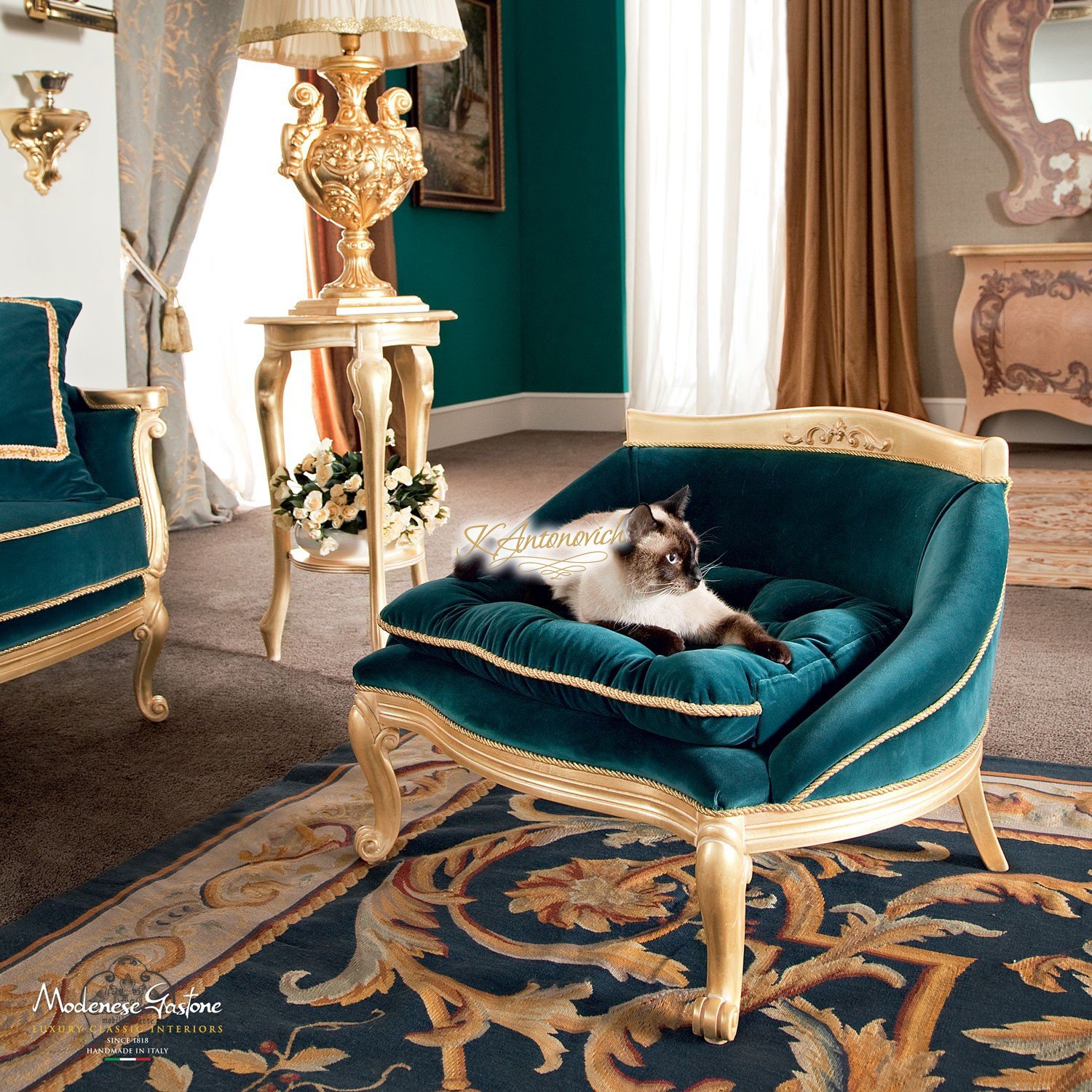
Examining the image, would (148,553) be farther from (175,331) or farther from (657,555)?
(175,331)

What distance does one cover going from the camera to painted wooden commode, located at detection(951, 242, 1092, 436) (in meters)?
5.18

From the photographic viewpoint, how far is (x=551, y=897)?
1.78 meters

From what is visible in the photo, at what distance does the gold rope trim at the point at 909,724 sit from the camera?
139 cm

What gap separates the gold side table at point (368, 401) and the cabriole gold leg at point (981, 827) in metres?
1.54

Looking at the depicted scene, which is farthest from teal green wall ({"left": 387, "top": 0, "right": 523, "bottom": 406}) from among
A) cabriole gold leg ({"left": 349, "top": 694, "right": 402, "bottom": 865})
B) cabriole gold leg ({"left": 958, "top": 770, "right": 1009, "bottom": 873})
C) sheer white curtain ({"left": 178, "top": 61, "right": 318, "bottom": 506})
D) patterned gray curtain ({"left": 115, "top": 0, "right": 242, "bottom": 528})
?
cabriole gold leg ({"left": 958, "top": 770, "right": 1009, "bottom": 873})

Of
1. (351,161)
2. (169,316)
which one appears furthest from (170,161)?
(351,161)

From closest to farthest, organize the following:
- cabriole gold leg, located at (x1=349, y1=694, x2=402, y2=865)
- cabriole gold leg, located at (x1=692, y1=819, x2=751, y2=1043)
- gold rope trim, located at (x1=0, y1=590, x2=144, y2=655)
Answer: cabriole gold leg, located at (x1=692, y1=819, x2=751, y2=1043), cabriole gold leg, located at (x1=349, y1=694, x2=402, y2=865), gold rope trim, located at (x1=0, y1=590, x2=144, y2=655)

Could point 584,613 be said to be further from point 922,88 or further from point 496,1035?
point 922,88

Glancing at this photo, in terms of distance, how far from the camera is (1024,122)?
5.69 meters

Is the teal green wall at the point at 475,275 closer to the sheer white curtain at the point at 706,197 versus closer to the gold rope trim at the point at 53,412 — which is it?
the sheer white curtain at the point at 706,197

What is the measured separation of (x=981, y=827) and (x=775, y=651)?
0.56 metres

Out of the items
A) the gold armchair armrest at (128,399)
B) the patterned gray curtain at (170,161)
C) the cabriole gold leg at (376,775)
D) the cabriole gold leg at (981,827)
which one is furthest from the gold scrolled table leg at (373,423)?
the patterned gray curtain at (170,161)

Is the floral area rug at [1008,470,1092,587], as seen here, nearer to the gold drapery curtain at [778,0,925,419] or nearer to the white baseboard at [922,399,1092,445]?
the white baseboard at [922,399,1092,445]

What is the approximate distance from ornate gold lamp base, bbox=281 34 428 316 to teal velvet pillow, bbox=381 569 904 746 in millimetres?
1339
